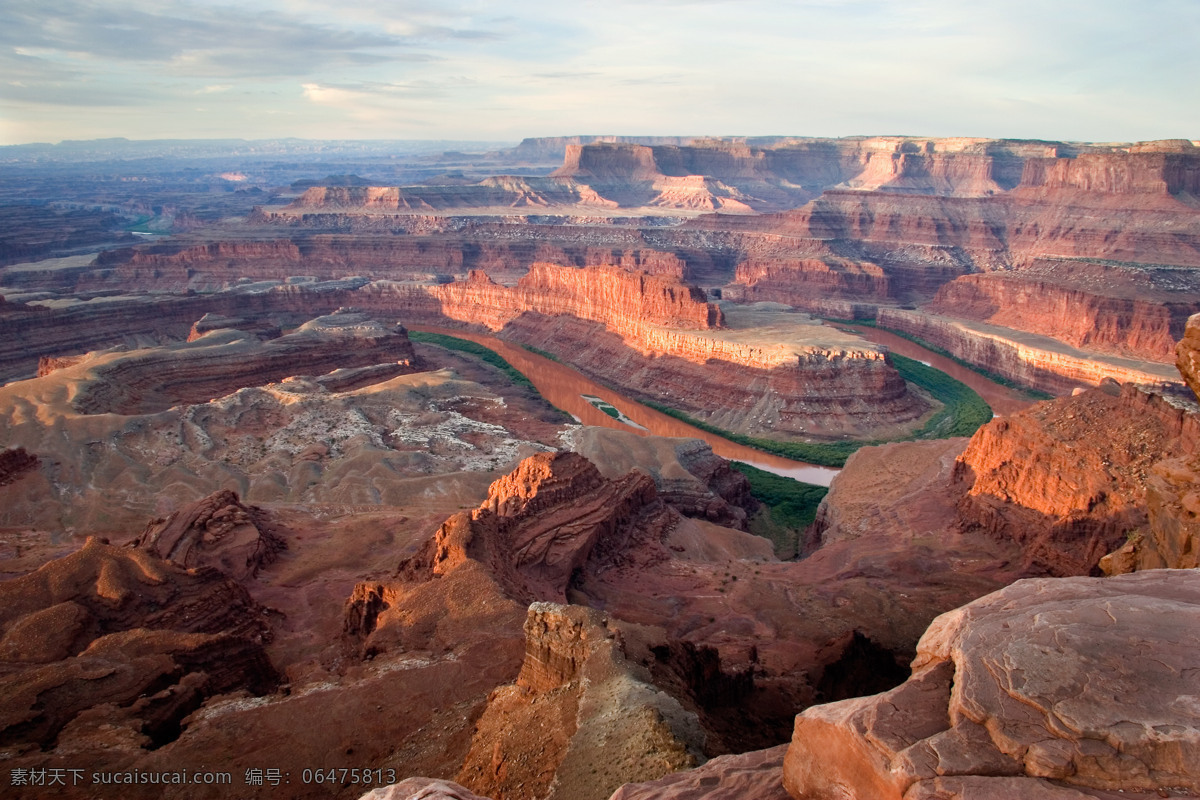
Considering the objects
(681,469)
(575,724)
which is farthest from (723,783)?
(681,469)

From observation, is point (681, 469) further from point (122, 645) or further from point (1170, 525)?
point (122, 645)

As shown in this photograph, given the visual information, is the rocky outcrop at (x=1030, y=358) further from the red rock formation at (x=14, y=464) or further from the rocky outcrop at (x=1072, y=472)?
the red rock formation at (x=14, y=464)

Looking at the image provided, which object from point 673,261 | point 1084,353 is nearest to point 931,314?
point 1084,353

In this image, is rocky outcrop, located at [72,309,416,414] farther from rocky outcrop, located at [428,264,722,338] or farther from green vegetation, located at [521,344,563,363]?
rocky outcrop, located at [428,264,722,338]

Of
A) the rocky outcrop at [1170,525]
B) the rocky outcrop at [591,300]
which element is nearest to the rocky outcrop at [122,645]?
the rocky outcrop at [1170,525]

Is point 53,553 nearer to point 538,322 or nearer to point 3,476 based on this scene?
point 3,476

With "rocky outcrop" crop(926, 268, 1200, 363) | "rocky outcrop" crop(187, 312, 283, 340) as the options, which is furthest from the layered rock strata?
"rocky outcrop" crop(187, 312, 283, 340)
